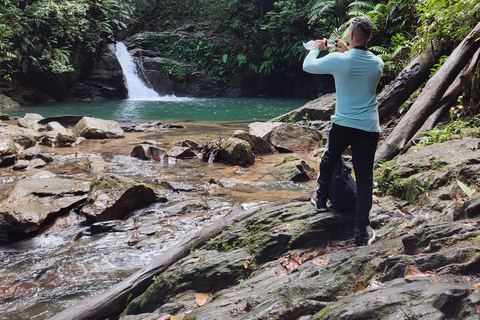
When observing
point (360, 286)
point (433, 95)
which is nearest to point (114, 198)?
point (360, 286)

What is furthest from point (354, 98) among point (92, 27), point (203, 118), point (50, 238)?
point (92, 27)

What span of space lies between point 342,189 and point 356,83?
901mm

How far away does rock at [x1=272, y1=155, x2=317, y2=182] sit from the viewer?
22.2 feet

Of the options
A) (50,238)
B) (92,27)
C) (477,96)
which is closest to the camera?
(50,238)

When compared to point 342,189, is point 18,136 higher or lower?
lower

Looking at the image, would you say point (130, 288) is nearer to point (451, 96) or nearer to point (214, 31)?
point (451, 96)

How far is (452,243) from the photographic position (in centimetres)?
221

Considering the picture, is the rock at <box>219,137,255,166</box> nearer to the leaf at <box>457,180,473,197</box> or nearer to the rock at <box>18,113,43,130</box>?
the leaf at <box>457,180,473,197</box>

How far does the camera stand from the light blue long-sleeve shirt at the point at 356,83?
2869mm

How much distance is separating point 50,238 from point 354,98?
3992 millimetres

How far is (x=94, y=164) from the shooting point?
7.71 metres

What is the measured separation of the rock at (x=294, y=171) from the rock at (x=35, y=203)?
3384mm

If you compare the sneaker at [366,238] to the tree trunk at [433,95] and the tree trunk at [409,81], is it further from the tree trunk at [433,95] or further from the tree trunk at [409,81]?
the tree trunk at [409,81]

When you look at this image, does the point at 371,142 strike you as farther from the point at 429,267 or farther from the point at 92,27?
the point at 92,27
